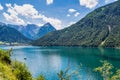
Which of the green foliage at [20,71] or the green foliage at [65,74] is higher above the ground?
the green foliage at [65,74]

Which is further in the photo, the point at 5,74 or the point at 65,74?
the point at 5,74

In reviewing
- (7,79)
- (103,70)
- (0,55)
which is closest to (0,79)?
(7,79)

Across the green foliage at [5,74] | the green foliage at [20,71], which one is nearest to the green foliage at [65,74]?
the green foliage at [5,74]

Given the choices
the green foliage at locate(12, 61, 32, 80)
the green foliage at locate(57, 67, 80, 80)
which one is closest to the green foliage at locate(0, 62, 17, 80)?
the green foliage at locate(12, 61, 32, 80)

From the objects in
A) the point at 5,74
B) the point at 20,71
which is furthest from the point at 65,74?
the point at 20,71

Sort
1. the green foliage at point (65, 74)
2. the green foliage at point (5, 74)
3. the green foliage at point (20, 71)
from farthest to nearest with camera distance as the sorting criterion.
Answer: the green foliage at point (20, 71) → the green foliage at point (5, 74) → the green foliage at point (65, 74)

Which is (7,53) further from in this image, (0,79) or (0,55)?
(0,79)

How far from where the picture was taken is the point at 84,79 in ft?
325

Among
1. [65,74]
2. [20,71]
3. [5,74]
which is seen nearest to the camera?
[65,74]

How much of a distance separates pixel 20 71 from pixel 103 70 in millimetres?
16631

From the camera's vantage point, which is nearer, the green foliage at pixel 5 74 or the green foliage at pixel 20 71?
the green foliage at pixel 5 74

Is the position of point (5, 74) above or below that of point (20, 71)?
above

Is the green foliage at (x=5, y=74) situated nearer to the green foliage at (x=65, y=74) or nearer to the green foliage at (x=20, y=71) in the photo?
the green foliage at (x=20, y=71)

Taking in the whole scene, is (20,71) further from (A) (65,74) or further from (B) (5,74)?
(A) (65,74)
